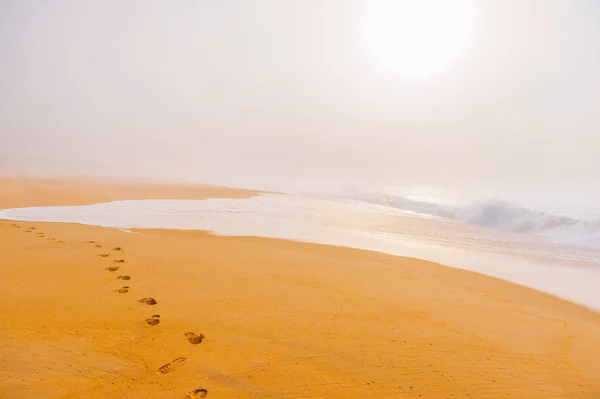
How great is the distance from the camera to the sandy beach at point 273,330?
14.0 ft

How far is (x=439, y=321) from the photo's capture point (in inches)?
248

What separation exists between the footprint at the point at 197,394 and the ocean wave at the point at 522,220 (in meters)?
19.4

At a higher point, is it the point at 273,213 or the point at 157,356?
the point at 273,213

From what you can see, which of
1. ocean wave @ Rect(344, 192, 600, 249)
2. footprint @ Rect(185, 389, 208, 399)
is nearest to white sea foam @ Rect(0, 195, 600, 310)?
ocean wave @ Rect(344, 192, 600, 249)

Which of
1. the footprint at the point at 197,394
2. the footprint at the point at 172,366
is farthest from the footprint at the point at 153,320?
the footprint at the point at 197,394

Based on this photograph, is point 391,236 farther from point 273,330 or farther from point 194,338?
point 194,338

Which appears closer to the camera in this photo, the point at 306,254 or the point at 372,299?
the point at 372,299

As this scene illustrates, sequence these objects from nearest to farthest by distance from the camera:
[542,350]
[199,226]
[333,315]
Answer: [542,350], [333,315], [199,226]

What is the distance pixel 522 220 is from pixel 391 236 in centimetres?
1252

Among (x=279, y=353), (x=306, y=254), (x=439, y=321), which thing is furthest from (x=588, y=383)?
(x=306, y=254)

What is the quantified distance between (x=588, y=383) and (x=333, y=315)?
360 cm

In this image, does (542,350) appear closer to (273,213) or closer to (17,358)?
(17,358)

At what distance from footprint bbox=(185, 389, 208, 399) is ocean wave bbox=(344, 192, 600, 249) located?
19.4 m

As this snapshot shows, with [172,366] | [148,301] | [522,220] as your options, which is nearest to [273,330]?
[172,366]
